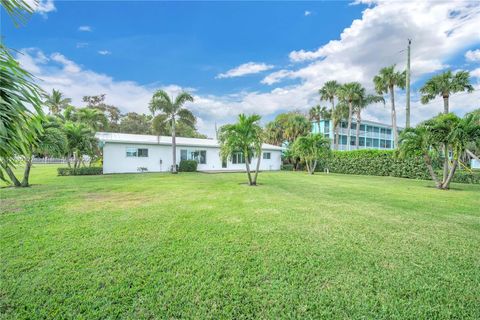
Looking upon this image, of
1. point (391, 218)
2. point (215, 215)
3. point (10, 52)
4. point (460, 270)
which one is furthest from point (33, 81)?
point (391, 218)

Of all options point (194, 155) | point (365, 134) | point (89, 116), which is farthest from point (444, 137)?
point (365, 134)

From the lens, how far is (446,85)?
19.3m

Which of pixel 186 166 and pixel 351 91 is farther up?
pixel 351 91

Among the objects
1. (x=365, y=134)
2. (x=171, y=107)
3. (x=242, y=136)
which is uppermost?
(x=365, y=134)

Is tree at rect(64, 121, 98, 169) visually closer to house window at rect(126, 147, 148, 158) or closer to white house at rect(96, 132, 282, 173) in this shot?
white house at rect(96, 132, 282, 173)

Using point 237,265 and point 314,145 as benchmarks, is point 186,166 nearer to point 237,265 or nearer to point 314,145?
point 314,145

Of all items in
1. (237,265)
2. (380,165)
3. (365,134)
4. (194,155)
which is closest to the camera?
(237,265)

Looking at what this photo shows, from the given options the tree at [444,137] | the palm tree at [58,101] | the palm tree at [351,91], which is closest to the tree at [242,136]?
the tree at [444,137]

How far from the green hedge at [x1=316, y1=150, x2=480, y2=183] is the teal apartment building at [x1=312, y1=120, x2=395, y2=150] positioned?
1600cm

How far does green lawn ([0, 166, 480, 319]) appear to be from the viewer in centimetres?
217

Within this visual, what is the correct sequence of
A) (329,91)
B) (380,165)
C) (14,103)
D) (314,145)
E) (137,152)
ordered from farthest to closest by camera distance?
(329,91) < (314,145) < (137,152) < (380,165) < (14,103)

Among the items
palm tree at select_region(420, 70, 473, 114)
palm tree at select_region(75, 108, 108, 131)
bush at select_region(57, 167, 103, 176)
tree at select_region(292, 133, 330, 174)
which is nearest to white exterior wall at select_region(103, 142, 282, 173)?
bush at select_region(57, 167, 103, 176)

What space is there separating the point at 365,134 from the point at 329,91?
61.0ft

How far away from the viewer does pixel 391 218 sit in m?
5.30
